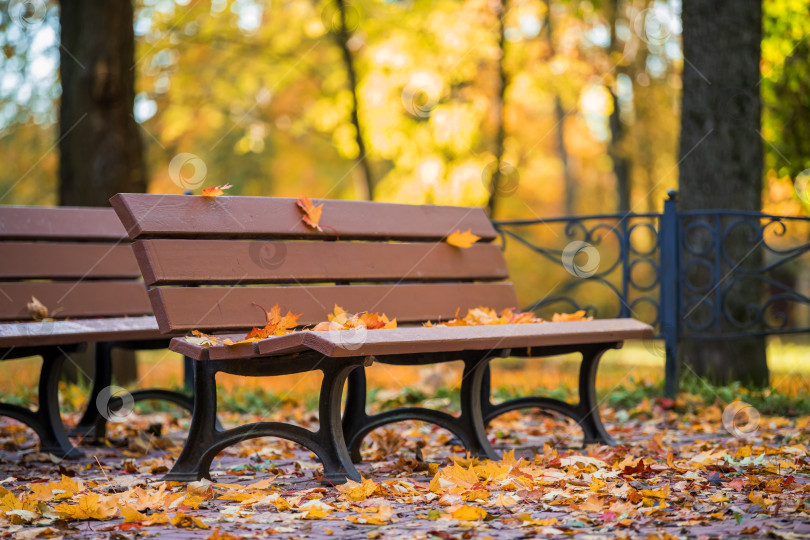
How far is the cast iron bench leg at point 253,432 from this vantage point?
3.47 metres

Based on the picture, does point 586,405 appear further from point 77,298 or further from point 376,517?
point 77,298

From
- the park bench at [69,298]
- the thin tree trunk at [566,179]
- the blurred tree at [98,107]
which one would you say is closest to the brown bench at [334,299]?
the park bench at [69,298]

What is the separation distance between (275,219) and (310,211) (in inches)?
6.5

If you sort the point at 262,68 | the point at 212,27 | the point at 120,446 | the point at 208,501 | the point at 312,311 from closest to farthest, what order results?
the point at 208,501 < the point at 312,311 < the point at 120,446 < the point at 212,27 < the point at 262,68

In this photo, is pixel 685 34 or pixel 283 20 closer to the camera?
pixel 685 34

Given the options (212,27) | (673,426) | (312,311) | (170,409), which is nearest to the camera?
(312,311)

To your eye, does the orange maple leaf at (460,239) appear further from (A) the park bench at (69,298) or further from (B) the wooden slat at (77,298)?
(B) the wooden slat at (77,298)

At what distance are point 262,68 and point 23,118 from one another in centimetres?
386

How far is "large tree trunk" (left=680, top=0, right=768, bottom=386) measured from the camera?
6441mm

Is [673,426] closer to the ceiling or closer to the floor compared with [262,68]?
closer to the floor

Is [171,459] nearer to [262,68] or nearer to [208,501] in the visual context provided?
[208,501]

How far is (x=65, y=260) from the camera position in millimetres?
4883

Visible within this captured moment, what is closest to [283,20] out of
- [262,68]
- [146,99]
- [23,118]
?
[262,68]

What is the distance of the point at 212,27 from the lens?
13.2 meters
